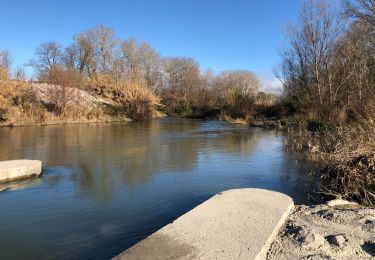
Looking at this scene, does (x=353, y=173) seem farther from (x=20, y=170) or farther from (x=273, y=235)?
(x=20, y=170)

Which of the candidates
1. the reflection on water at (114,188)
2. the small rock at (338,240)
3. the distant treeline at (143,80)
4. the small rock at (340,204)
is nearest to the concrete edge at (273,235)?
the small rock at (338,240)

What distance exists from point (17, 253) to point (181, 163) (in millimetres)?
6666

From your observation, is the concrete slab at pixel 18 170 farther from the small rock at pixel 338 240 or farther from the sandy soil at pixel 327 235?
the small rock at pixel 338 240

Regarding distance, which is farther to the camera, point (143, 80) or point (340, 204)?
point (143, 80)

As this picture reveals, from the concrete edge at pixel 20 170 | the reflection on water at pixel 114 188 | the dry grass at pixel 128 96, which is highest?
the dry grass at pixel 128 96

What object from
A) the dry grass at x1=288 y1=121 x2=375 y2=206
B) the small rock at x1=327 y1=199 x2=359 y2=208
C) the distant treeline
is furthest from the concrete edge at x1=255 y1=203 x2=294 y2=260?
the distant treeline

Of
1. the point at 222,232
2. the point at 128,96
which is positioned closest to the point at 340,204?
the point at 222,232

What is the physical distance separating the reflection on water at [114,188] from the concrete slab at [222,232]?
0.80 metres

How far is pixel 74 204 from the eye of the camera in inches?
275

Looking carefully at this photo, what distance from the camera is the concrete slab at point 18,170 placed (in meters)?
8.45

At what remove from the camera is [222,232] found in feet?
15.2

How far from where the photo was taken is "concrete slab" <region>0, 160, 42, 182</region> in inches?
333

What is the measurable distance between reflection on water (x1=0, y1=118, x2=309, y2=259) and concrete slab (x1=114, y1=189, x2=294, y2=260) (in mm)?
798

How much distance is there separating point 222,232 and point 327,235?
1.29 metres
